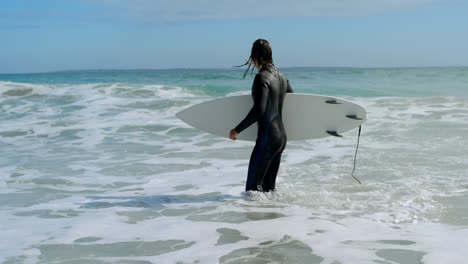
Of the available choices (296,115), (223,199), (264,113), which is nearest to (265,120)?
(264,113)

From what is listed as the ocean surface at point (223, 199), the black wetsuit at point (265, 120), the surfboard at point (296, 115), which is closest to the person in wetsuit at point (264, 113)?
the black wetsuit at point (265, 120)

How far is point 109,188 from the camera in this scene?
5277 millimetres

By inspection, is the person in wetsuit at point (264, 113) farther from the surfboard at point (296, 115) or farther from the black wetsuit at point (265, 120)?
the surfboard at point (296, 115)

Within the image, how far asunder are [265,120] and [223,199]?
0.98 m

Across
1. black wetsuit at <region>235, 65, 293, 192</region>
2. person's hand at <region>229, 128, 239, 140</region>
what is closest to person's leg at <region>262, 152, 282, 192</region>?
black wetsuit at <region>235, 65, 293, 192</region>

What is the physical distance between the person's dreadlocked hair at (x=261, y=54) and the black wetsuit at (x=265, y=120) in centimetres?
5

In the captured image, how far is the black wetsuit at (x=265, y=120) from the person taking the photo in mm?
4023

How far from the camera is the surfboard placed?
4.79 metres

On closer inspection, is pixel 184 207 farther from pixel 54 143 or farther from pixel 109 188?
pixel 54 143

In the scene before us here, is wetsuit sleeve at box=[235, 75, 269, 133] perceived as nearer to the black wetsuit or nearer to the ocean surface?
the black wetsuit

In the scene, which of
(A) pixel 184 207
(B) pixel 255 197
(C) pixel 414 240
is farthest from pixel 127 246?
(C) pixel 414 240

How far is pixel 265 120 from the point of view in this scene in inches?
163

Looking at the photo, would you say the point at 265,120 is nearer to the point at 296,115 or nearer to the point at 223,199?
the point at 296,115

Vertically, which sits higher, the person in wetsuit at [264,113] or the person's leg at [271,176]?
the person in wetsuit at [264,113]
